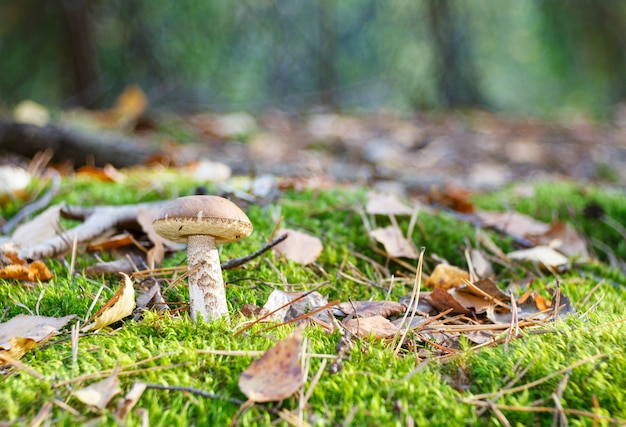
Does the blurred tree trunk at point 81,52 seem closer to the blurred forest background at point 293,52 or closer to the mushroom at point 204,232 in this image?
the blurred forest background at point 293,52

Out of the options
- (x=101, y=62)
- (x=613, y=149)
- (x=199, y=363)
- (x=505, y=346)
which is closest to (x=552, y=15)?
(x=613, y=149)

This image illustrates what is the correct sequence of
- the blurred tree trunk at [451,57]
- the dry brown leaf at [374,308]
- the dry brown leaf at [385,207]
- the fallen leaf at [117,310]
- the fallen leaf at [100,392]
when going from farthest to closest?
1. the blurred tree trunk at [451,57]
2. the dry brown leaf at [385,207]
3. the dry brown leaf at [374,308]
4. the fallen leaf at [117,310]
5. the fallen leaf at [100,392]

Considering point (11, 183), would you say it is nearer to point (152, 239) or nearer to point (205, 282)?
point (152, 239)

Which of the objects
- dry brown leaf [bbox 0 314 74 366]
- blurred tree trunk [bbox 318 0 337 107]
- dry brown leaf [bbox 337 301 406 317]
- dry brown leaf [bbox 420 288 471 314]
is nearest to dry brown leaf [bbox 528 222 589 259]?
dry brown leaf [bbox 420 288 471 314]

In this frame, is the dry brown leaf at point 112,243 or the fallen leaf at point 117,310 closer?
the fallen leaf at point 117,310

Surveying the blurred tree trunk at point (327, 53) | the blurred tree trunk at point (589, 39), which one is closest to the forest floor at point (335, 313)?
the blurred tree trunk at point (327, 53)

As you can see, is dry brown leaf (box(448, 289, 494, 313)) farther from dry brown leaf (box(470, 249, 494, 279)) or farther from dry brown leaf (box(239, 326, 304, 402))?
dry brown leaf (box(239, 326, 304, 402))

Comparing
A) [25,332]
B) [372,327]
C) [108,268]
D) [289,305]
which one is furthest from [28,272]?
[372,327]
